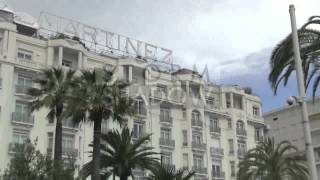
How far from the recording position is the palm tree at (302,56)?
17688mm

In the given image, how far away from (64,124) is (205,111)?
21.4 meters

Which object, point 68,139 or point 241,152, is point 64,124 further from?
point 241,152

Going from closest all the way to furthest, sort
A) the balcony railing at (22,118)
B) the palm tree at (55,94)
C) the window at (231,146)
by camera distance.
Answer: the palm tree at (55,94) → the balcony railing at (22,118) → the window at (231,146)

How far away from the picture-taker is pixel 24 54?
55625mm

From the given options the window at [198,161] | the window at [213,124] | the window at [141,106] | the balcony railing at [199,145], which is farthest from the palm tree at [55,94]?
the window at [213,124]

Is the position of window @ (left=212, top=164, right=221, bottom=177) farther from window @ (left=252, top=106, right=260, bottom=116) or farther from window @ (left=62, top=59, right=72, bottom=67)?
window @ (left=62, top=59, right=72, bottom=67)

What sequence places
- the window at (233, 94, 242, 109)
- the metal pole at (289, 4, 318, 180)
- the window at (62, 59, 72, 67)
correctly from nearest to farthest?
the metal pole at (289, 4, 318, 180) < the window at (62, 59, 72, 67) < the window at (233, 94, 242, 109)

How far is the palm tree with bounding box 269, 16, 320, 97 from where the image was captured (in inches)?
696

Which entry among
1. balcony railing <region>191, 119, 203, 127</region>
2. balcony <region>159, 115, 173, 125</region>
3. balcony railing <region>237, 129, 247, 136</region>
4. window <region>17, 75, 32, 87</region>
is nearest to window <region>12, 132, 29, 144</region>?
window <region>17, 75, 32, 87</region>

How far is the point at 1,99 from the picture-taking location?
5206 centimetres

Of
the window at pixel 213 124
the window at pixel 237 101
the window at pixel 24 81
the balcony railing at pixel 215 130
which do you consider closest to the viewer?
the window at pixel 24 81

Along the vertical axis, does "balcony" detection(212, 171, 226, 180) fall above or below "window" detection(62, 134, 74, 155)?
below

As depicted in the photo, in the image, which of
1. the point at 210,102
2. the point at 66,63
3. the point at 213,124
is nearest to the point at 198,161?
the point at 213,124

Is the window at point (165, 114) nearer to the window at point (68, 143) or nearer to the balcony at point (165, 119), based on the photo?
the balcony at point (165, 119)
